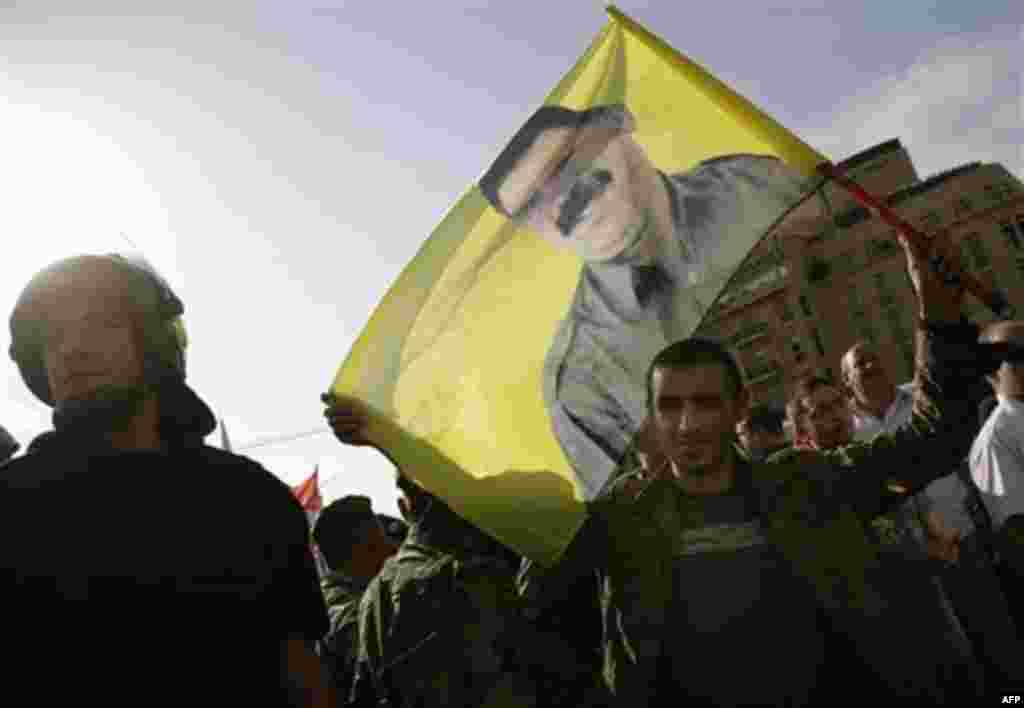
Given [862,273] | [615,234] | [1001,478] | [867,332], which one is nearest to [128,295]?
[615,234]

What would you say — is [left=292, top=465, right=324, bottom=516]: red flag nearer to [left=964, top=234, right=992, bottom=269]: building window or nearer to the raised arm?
the raised arm

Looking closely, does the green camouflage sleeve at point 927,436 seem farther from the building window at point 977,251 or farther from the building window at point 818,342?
the building window at point 818,342

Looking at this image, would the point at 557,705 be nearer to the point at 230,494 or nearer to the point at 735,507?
the point at 735,507

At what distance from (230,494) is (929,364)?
7.24 ft

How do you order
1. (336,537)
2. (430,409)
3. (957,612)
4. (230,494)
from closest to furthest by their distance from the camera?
(230,494)
(430,409)
(957,612)
(336,537)

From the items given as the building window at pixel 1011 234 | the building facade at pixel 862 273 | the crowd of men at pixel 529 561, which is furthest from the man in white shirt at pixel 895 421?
the building window at pixel 1011 234

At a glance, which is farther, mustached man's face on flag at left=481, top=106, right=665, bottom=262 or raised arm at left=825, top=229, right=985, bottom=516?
mustached man's face on flag at left=481, top=106, right=665, bottom=262

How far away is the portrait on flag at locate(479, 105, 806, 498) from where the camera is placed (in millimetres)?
2922

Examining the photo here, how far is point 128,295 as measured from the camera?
1.92 m

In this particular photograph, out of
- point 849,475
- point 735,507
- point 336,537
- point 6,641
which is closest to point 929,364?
point 849,475

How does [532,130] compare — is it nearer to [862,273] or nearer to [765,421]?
[765,421]

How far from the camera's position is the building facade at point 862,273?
4481cm

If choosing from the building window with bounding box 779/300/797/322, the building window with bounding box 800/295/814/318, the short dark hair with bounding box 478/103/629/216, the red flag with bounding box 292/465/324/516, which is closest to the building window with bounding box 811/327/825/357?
the building window with bounding box 800/295/814/318

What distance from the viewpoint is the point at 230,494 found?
64.7 inches
